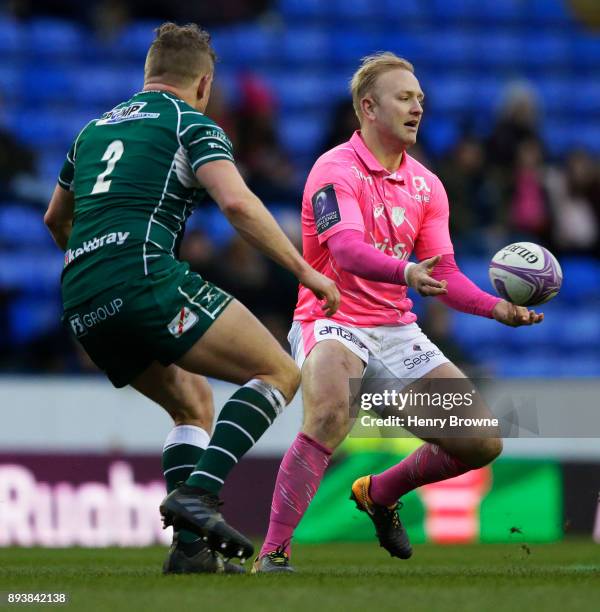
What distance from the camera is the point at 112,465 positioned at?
914cm

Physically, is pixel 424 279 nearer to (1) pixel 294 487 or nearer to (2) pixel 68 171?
(1) pixel 294 487

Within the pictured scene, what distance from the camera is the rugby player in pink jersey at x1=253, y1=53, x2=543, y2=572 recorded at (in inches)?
220

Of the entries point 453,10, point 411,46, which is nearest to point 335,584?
point 411,46

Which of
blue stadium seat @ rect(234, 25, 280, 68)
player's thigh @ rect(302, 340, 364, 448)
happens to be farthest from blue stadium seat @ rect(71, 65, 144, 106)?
player's thigh @ rect(302, 340, 364, 448)

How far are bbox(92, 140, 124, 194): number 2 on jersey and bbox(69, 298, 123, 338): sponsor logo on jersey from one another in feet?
1.47

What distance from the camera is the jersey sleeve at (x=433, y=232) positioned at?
6213 mm

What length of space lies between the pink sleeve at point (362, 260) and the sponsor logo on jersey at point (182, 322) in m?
0.83

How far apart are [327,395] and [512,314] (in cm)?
81

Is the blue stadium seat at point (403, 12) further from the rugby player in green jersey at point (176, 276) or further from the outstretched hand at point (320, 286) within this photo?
the outstretched hand at point (320, 286)

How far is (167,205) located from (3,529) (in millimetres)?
4089

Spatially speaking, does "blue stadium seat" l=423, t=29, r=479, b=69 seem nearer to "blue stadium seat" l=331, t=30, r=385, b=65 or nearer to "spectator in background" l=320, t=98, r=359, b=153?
"blue stadium seat" l=331, t=30, r=385, b=65

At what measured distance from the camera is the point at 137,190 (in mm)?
5203

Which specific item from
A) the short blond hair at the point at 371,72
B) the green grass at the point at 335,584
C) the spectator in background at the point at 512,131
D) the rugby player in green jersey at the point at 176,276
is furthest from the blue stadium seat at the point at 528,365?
the rugby player in green jersey at the point at 176,276

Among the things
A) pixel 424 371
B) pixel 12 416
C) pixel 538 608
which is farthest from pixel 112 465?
pixel 538 608
